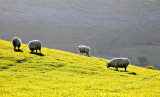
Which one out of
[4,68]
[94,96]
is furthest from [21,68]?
[94,96]

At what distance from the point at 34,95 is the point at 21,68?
50.3 feet

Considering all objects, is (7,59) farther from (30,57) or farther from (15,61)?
(30,57)

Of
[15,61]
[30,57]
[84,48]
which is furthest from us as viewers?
[84,48]

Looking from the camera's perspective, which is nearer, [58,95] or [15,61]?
[58,95]

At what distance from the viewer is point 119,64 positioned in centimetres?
3431

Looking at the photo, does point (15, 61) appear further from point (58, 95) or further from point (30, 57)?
point (58, 95)

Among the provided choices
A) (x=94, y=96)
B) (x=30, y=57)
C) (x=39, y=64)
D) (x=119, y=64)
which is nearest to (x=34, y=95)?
(x=94, y=96)

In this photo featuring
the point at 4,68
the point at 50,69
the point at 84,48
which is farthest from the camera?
the point at 84,48

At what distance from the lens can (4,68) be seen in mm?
25641

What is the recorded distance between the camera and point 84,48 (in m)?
55.2

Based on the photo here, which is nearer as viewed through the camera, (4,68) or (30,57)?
(4,68)

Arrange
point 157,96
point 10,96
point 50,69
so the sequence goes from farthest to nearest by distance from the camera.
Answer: point 50,69 < point 157,96 < point 10,96

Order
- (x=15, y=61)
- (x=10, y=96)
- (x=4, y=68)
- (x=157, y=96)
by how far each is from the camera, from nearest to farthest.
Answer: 1. (x=10, y=96)
2. (x=157, y=96)
3. (x=4, y=68)
4. (x=15, y=61)

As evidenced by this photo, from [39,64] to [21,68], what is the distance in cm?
354
